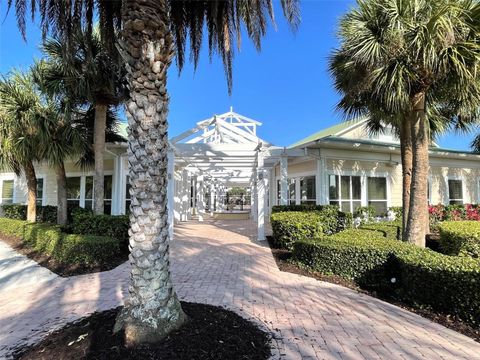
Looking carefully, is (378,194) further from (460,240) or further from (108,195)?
(108,195)

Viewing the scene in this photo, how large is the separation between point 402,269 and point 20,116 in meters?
11.8

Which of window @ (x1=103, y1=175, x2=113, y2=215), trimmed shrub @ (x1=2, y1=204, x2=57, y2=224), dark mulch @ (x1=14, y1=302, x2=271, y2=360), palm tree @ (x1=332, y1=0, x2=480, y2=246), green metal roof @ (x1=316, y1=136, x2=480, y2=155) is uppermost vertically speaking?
palm tree @ (x1=332, y1=0, x2=480, y2=246)

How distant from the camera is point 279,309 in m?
4.59

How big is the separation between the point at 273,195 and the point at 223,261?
11.4 m

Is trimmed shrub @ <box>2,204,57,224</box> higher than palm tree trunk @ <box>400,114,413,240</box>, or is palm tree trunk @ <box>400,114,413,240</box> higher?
palm tree trunk @ <box>400,114,413,240</box>

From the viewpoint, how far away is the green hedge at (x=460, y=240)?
24.9ft

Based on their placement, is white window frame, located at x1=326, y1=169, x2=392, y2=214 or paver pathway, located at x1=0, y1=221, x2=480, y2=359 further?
white window frame, located at x1=326, y1=169, x2=392, y2=214

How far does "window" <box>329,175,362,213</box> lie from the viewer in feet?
44.3

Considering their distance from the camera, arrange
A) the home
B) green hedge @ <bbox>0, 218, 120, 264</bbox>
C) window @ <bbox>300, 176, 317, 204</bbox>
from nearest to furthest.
→ green hedge @ <bbox>0, 218, 120, 264</bbox>, the home, window @ <bbox>300, 176, 317, 204</bbox>

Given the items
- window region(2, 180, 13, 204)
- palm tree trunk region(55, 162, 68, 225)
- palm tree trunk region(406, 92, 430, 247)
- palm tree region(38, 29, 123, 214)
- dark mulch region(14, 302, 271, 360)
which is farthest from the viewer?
window region(2, 180, 13, 204)

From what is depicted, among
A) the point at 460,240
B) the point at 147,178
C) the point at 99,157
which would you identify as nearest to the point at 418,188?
the point at 460,240

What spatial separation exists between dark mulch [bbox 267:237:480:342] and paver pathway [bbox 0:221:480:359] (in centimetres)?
19

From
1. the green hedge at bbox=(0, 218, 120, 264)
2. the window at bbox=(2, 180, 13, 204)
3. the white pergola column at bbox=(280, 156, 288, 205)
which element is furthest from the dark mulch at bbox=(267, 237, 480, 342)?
the window at bbox=(2, 180, 13, 204)

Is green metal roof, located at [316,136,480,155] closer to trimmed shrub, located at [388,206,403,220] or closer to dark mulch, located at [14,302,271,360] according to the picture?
trimmed shrub, located at [388,206,403,220]
